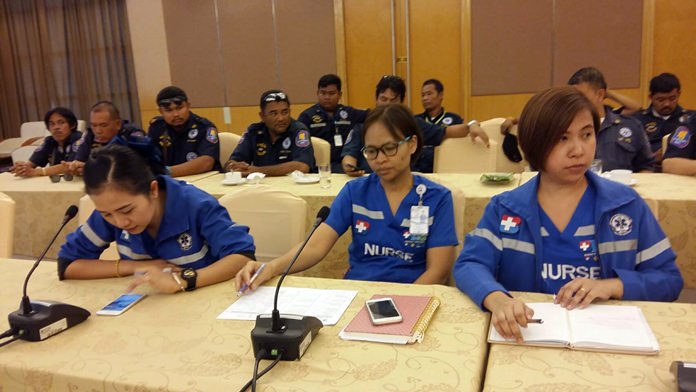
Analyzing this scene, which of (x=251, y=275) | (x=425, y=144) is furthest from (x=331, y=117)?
(x=251, y=275)

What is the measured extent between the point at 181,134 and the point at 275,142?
782mm

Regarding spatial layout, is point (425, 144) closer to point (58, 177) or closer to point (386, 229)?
point (386, 229)

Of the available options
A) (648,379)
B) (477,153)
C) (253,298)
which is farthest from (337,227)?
(477,153)

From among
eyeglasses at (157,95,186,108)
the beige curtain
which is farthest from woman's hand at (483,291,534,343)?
the beige curtain

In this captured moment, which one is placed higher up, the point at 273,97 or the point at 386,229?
the point at 273,97

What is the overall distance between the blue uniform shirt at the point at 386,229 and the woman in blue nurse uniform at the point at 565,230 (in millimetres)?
360

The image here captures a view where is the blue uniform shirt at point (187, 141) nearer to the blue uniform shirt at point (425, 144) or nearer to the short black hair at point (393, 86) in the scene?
the blue uniform shirt at point (425, 144)

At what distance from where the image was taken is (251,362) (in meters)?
1.09

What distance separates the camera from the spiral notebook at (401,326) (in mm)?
1130

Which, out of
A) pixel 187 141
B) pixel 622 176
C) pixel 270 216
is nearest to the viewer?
pixel 270 216

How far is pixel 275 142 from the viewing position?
12.9 ft

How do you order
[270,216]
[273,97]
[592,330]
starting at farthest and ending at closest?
[273,97], [270,216], [592,330]

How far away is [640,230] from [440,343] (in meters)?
0.67

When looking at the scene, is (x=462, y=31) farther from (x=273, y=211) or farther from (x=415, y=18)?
(x=273, y=211)
